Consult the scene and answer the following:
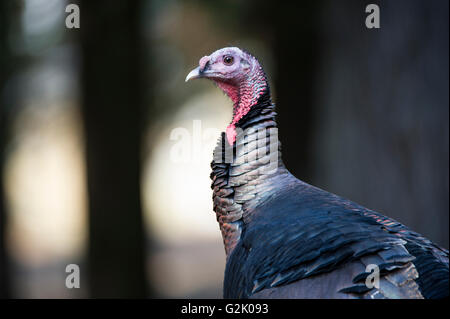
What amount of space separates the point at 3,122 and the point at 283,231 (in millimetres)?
5454

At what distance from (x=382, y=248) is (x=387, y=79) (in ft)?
9.57

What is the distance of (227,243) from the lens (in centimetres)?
293

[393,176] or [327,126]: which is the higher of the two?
[327,126]

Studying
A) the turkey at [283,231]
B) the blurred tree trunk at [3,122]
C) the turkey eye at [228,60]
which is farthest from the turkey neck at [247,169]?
the blurred tree trunk at [3,122]

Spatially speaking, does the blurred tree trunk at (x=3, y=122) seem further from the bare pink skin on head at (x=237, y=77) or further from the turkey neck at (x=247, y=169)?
the turkey neck at (x=247, y=169)

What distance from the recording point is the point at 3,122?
7074mm

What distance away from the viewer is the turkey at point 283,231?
2.28m

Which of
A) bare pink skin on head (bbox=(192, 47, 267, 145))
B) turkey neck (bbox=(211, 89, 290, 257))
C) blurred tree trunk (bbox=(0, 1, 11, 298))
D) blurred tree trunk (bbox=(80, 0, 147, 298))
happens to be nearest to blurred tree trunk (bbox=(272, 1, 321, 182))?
blurred tree trunk (bbox=(80, 0, 147, 298))

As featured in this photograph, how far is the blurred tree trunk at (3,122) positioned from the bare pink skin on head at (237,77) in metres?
4.58

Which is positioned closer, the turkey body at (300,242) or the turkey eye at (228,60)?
the turkey body at (300,242)

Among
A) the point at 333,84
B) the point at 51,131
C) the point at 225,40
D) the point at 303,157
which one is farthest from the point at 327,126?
the point at 51,131

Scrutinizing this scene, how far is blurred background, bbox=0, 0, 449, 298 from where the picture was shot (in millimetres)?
4672

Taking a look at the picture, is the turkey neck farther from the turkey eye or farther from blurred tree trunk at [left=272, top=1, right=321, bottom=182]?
blurred tree trunk at [left=272, top=1, right=321, bottom=182]

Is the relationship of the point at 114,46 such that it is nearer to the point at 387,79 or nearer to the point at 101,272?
the point at 101,272
